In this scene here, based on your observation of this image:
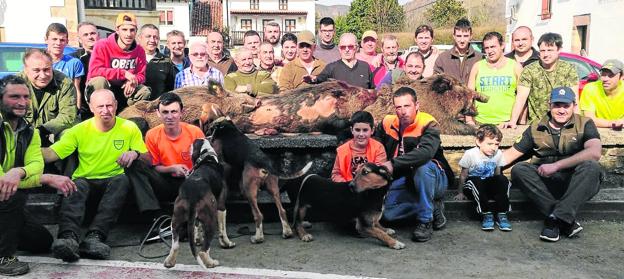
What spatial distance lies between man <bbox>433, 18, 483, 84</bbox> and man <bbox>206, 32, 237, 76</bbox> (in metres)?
2.63

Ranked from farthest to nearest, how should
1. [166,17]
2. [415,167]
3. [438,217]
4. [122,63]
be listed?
[166,17]
[122,63]
[438,217]
[415,167]

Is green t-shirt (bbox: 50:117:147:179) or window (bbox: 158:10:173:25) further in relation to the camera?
window (bbox: 158:10:173:25)

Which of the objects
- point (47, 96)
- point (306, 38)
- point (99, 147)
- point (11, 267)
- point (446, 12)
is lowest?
point (11, 267)

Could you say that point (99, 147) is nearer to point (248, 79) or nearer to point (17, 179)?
point (17, 179)

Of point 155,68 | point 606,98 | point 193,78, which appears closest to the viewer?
point 606,98

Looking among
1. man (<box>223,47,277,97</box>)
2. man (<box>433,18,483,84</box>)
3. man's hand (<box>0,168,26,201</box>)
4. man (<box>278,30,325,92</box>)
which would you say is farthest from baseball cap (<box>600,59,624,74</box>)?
man's hand (<box>0,168,26,201</box>)

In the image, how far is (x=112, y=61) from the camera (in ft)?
19.2

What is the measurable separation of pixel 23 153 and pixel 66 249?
826mm

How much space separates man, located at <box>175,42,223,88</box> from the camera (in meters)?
6.10

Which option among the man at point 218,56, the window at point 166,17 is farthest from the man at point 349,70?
the window at point 166,17

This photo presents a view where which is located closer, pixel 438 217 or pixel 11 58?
pixel 438 217

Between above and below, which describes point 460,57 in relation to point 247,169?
above

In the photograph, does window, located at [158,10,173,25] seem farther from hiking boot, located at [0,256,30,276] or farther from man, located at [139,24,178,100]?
hiking boot, located at [0,256,30,276]

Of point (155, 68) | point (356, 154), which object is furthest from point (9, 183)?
point (155, 68)
